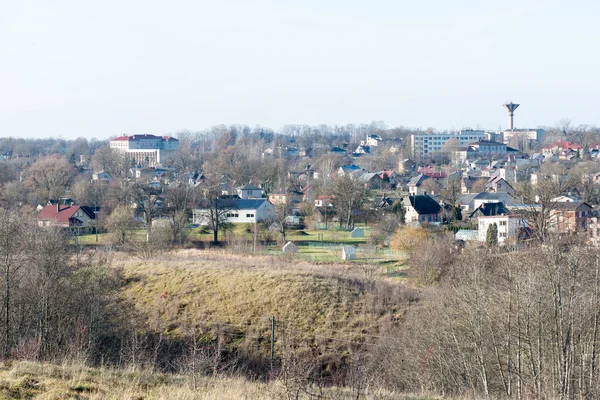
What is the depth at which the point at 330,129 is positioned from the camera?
134 m

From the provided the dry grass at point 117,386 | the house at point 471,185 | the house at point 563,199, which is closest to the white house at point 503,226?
the house at point 563,199

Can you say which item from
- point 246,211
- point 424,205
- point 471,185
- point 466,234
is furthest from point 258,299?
point 471,185

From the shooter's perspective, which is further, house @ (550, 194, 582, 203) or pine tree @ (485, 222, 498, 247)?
house @ (550, 194, 582, 203)

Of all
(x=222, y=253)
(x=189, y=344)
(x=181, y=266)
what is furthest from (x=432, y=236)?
(x=189, y=344)

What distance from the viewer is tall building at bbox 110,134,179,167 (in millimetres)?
87438

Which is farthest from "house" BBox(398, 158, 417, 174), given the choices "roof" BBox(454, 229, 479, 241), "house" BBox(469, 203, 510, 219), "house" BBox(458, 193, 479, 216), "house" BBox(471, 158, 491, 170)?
"roof" BBox(454, 229, 479, 241)

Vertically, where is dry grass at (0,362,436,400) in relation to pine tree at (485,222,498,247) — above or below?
above

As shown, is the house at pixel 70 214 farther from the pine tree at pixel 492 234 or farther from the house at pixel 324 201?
the pine tree at pixel 492 234

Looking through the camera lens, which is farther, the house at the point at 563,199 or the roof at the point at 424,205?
the roof at the point at 424,205

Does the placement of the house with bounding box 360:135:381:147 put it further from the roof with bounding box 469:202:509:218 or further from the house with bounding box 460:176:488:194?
the roof with bounding box 469:202:509:218

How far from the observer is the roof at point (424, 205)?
36.1m

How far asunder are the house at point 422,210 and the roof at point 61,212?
1707 cm

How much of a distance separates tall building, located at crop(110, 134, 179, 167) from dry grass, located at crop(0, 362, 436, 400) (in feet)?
265

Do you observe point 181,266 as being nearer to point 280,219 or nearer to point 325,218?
point 280,219
